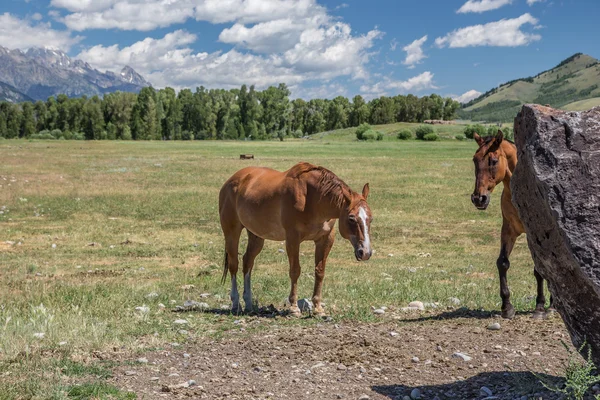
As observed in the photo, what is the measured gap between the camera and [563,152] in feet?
17.9

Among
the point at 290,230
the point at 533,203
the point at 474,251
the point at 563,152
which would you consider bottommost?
the point at 474,251

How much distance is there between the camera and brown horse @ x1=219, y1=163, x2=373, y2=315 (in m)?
9.23

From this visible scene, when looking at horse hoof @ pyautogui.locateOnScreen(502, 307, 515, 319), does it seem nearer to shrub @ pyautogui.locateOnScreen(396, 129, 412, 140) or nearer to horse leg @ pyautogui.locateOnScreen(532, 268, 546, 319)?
horse leg @ pyautogui.locateOnScreen(532, 268, 546, 319)

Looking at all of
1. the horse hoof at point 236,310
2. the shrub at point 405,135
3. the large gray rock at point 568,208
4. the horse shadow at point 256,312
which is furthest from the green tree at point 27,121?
the large gray rock at point 568,208

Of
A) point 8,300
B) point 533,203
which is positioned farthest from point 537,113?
point 8,300

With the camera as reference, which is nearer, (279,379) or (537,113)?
(537,113)

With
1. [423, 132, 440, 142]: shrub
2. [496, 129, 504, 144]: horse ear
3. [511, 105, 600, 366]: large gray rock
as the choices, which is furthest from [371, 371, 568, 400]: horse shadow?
[423, 132, 440, 142]: shrub

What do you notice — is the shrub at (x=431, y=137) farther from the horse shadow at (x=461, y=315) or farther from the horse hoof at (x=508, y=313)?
the horse hoof at (x=508, y=313)

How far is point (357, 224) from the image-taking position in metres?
9.02

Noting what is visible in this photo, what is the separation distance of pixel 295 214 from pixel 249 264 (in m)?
1.67

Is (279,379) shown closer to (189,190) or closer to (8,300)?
(8,300)

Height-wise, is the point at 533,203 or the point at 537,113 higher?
the point at 537,113

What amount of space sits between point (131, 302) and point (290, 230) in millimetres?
3079

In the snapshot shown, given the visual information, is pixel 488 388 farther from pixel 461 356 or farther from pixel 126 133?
pixel 126 133
